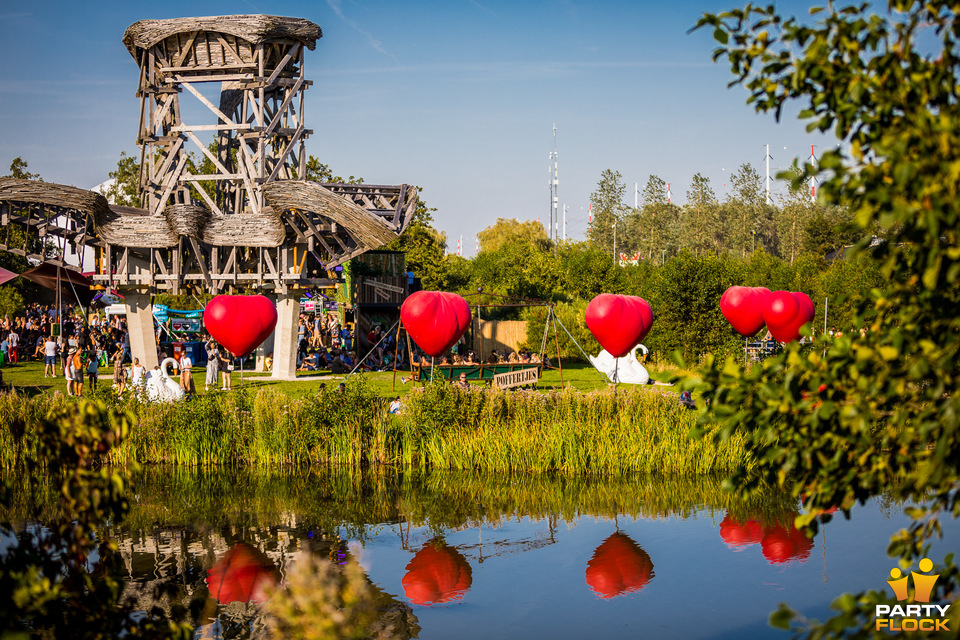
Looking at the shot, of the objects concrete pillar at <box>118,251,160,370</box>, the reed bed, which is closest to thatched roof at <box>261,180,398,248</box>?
concrete pillar at <box>118,251,160,370</box>

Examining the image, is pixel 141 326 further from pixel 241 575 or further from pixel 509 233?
pixel 509 233

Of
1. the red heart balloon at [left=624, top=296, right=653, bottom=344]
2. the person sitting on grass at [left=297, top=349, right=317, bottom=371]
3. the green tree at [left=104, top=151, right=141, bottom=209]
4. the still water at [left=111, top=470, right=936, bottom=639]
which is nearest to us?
the still water at [left=111, top=470, right=936, bottom=639]

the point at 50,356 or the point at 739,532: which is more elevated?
the point at 50,356

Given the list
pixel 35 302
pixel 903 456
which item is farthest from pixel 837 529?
pixel 35 302

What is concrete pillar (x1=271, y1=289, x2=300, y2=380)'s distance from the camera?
25.7m

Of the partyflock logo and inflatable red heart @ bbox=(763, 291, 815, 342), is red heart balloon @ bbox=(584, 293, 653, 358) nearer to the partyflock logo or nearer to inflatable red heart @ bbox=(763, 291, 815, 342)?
inflatable red heart @ bbox=(763, 291, 815, 342)

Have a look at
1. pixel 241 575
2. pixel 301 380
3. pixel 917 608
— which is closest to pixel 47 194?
pixel 301 380

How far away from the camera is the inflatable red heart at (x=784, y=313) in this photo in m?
23.4

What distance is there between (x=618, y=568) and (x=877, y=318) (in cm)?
751

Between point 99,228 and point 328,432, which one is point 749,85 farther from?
point 99,228

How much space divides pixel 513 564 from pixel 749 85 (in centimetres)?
822

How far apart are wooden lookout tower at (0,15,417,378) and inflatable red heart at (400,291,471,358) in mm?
4834

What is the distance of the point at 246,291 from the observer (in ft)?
89.2

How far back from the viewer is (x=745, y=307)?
24.0 metres
